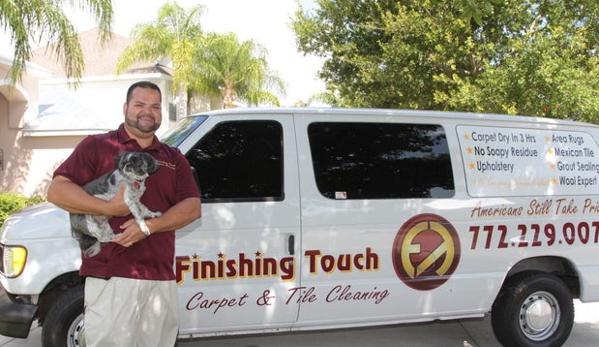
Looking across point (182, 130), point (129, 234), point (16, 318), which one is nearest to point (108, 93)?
point (182, 130)

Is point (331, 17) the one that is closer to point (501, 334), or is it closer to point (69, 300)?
point (501, 334)

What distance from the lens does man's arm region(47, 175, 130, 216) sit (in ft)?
8.14

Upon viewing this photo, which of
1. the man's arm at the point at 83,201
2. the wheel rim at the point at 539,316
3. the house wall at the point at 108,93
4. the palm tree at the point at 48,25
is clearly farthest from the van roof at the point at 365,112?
the house wall at the point at 108,93

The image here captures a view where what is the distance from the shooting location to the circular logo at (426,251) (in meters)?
4.19

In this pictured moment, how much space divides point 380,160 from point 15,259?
2.64 meters

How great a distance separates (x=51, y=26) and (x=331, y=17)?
628 centimetres

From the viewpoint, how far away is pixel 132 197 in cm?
252

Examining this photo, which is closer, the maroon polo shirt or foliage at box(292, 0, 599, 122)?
the maroon polo shirt

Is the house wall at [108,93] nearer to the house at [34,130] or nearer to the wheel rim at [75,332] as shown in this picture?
the house at [34,130]

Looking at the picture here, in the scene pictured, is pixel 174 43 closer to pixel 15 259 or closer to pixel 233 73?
pixel 233 73

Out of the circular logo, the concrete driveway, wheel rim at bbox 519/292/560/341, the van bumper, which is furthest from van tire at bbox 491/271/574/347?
the van bumper

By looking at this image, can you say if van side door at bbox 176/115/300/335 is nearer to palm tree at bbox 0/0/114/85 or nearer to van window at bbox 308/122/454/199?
van window at bbox 308/122/454/199

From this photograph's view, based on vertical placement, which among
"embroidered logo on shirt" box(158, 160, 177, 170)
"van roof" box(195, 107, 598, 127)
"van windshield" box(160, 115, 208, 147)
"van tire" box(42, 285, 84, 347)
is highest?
"van roof" box(195, 107, 598, 127)

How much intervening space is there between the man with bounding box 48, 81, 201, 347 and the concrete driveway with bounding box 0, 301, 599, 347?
2.18 metres
